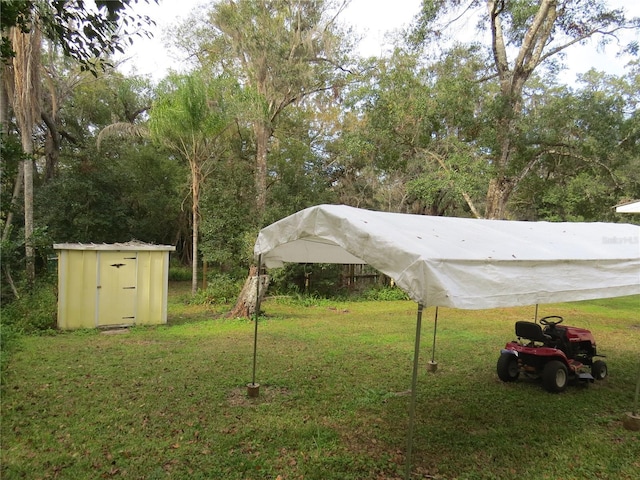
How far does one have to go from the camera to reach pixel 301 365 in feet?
19.4

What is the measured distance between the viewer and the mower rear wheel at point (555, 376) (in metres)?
4.96

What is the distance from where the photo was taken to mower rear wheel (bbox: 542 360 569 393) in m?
4.96

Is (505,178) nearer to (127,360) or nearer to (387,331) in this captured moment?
(387,331)

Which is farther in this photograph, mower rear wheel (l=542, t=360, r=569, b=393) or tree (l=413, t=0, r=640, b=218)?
tree (l=413, t=0, r=640, b=218)

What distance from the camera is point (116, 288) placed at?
8.08m

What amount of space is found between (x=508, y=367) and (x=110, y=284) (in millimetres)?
7233

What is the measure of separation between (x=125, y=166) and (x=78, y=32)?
1344 cm

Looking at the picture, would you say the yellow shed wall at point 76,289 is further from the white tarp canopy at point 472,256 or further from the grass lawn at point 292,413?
the white tarp canopy at point 472,256

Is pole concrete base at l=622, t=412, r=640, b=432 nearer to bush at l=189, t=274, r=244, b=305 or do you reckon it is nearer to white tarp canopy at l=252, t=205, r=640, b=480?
white tarp canopy at l=252, t=205, r=640, b=480

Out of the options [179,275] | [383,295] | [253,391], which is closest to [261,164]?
[383,295]

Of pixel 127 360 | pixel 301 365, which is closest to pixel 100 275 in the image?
pixel 127 360

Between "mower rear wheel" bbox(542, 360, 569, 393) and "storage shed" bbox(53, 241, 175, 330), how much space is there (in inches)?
282

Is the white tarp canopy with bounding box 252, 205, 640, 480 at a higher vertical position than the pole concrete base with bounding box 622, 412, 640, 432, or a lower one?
higher

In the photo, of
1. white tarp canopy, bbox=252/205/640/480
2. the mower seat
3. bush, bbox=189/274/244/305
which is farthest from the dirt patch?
bush, bbox=189/274/244/305
